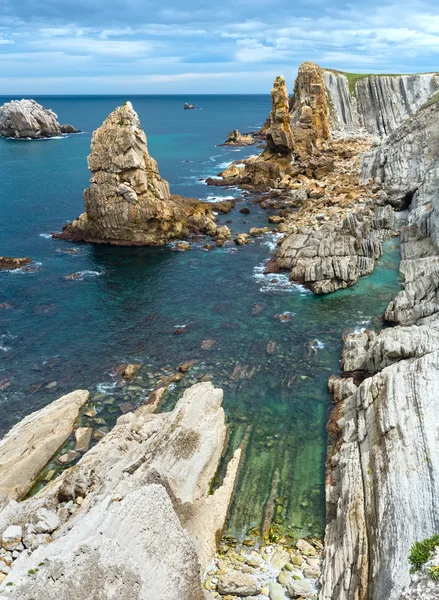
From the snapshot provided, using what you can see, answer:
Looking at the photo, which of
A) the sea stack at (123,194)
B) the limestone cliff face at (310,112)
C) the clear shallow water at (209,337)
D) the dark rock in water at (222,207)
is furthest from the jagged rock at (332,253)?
the limestone cliff face at (310,112)

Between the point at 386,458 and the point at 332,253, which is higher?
the point at 332,253

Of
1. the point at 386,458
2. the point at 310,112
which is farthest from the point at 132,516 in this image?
the point at 310,112

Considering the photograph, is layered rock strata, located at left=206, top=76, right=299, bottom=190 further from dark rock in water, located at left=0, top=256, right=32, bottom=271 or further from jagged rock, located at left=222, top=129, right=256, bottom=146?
dark rock in water, located at left=0, top=256, right=32, bottom=271

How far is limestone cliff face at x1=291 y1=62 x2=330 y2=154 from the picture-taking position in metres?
128

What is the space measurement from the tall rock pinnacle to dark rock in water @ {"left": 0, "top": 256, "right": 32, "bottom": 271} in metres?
68.7

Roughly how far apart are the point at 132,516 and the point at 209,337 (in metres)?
26.8

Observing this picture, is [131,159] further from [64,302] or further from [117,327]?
[117,327]

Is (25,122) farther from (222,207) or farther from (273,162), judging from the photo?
(222,207)

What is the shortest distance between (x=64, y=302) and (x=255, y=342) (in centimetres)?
2420

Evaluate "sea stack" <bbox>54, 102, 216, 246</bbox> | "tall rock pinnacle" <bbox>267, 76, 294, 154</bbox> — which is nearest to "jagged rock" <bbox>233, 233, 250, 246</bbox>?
"sea stack" <bbox>54, 102, 216, 246</bbox>

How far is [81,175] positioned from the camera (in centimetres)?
12125

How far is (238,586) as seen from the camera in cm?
2419

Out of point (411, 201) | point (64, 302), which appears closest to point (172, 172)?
point (411, 201)

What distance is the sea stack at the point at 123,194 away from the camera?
74125mm
